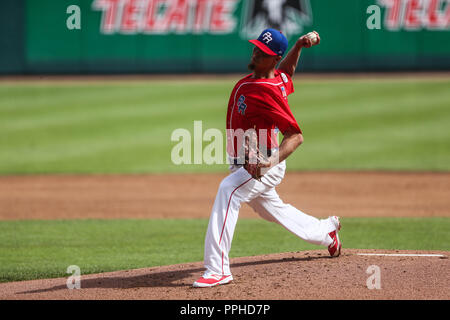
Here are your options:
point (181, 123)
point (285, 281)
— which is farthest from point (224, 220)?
point (181, 123)

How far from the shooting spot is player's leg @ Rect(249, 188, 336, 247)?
211 inches

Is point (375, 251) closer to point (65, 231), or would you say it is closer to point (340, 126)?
point (65, 231)

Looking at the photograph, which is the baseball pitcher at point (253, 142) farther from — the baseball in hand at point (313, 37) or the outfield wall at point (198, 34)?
the outfield wall at point (198, 34)

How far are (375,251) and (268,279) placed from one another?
62.4 inches

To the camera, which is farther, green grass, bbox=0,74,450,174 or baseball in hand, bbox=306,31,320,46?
green grass, bbox=0,74,450,174

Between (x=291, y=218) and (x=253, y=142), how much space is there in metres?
1.02

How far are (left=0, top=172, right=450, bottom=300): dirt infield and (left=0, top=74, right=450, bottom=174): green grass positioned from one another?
A: 1338 mm

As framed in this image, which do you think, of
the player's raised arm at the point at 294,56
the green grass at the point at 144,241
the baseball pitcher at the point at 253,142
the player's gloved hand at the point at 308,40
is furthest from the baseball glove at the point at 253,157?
the green grass at the point at 144,241

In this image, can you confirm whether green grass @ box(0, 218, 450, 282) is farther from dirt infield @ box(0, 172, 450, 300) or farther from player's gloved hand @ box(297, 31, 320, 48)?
player's gloved hand @ box(297, 31, 320, 48)

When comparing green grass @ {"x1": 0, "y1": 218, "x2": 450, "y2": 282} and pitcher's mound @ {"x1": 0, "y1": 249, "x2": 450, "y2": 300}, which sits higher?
pitcher's mound @ {"x1": 0, "y1": 249, "x2": 450, "y2": 300}

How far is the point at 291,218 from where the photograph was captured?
5488 millimetres

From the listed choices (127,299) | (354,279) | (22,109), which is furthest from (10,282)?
(22,109)

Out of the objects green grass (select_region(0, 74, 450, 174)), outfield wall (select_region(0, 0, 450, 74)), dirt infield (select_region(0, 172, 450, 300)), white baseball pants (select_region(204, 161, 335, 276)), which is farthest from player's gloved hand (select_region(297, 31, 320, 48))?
outfield wall (select_region(0, 0, 450, 74))

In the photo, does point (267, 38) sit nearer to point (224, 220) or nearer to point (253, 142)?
point (253, 142)
